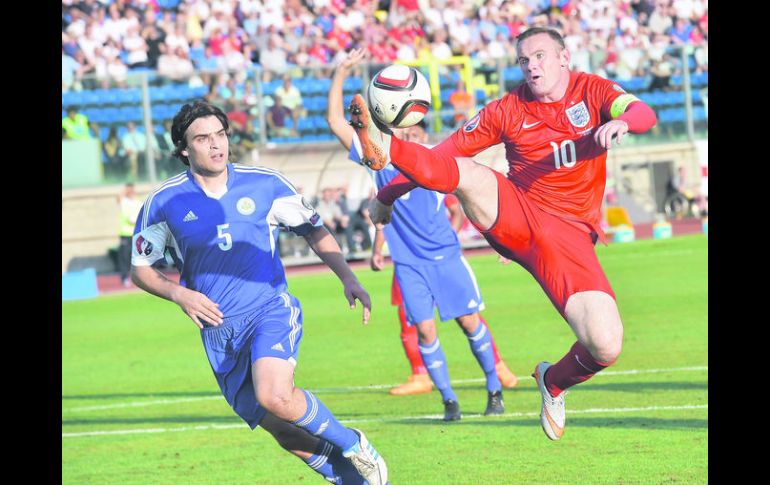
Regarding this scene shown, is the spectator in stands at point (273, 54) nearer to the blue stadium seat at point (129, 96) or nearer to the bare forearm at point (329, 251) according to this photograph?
the blue stadium seat at point (129, 96)

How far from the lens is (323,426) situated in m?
7.44

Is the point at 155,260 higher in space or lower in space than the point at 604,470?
higher

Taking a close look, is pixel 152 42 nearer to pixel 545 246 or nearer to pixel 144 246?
pixel 144 246

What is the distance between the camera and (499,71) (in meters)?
29.6

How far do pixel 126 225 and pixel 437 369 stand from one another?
603 inches

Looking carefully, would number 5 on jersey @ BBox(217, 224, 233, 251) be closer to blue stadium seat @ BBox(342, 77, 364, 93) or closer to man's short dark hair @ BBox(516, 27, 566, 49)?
man's short dark hair @ BBox(516, 27, 566, 49)

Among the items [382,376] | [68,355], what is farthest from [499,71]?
[382,376]

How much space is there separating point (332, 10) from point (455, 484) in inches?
990

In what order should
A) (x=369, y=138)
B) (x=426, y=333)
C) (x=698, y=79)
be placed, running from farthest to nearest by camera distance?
(x=698, y=79) → (x=426, y=333) → (x=369, y=138)

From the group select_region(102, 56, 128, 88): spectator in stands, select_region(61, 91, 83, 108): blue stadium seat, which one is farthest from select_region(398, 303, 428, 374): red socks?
select_region(102, 56, 128, 88): spectator in stands

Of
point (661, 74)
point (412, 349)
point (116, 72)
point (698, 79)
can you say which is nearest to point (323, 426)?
Result: point (412, 349)

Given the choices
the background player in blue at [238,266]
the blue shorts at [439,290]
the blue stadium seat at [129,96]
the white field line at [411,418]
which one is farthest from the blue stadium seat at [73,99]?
the background player in blue at [238,266]
